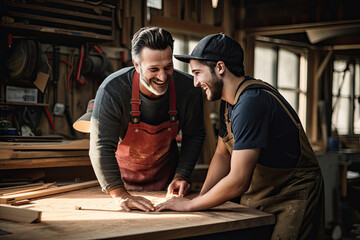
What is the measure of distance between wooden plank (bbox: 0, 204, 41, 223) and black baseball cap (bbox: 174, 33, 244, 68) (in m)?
1.04

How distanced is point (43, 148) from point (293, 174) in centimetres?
200

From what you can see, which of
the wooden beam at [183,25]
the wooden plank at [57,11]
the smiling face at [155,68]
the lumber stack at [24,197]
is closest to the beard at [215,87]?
the smiling face at [155,68]

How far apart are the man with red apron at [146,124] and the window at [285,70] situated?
336cm

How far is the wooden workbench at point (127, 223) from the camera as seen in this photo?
1777 mm

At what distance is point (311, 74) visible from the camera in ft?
21.4

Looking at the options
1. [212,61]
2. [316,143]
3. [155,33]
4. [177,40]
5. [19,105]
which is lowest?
[316,143]

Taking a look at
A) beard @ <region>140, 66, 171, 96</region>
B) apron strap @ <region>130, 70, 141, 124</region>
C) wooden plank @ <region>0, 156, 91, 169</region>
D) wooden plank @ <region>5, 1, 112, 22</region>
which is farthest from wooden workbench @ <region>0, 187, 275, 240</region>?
wooden plank @ <region>5, 1, 112, 22</region>

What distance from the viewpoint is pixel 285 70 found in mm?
6363

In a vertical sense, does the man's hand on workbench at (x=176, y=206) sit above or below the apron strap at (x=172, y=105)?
below

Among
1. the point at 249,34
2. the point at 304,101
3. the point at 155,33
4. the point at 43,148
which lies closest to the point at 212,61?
the point at 155,33

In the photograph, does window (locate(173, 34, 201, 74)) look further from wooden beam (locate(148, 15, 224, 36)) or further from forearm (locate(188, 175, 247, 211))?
forearm (locate(188, 175, 247, 211))

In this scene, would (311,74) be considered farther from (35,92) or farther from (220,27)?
(35,92)

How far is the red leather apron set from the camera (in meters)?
2.59

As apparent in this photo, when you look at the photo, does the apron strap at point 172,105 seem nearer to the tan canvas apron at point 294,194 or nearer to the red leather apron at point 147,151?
the red leather apron at point 147,151
